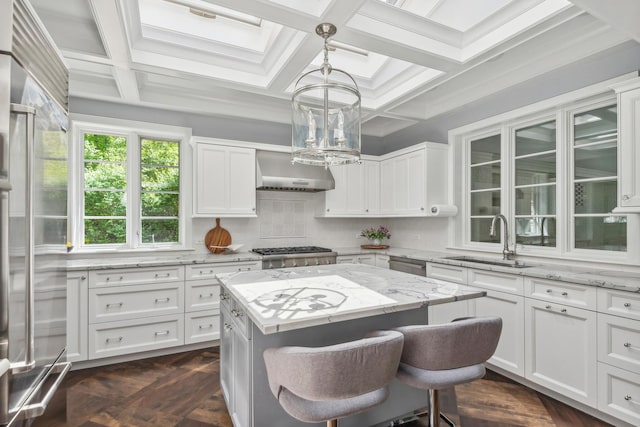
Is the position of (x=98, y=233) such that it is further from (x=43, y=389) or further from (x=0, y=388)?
(x=0, y=388)

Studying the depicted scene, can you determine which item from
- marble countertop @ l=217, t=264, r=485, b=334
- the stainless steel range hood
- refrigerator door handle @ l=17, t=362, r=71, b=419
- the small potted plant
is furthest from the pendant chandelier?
the small potted plant

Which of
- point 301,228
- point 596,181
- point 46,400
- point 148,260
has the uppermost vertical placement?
point 596,181

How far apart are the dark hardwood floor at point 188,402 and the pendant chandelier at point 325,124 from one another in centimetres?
183

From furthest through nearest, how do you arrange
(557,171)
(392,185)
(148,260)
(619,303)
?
(392,185) < (148,260) < (557,171) < (619,303)

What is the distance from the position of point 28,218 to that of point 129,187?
2785 mm

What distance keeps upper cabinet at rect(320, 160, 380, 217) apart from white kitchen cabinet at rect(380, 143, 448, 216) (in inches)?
9.4

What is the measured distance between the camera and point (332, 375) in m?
1.27

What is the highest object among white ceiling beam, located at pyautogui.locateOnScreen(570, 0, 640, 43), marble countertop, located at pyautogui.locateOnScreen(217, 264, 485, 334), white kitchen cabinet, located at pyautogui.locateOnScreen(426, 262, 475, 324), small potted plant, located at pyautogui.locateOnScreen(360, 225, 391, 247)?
white ceiling beam, located at pyautogui.locateOnScreen(570, 0, 640, 43)

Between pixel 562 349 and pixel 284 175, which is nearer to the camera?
pixel 562 349

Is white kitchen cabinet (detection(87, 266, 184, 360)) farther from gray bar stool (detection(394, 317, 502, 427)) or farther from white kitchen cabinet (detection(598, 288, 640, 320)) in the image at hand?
white kitchen cabinet (detection(598, 288, 640, 320))

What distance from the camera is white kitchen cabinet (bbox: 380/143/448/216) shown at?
12.9 feet

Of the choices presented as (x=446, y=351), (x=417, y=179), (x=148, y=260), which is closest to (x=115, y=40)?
(x=148, y=260)

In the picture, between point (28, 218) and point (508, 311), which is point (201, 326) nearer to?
point (28, 218)

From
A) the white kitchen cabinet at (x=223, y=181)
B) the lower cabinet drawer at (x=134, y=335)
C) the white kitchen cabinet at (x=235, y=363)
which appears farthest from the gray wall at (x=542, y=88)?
the lower cabinet drawer at (x=134, y=335)
